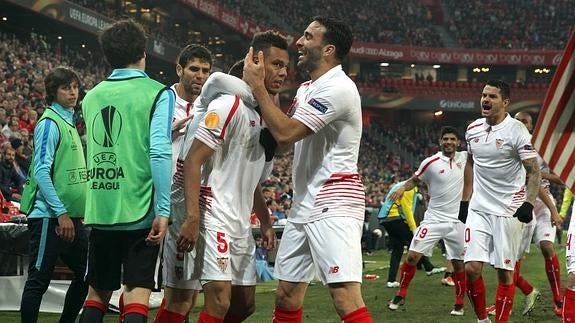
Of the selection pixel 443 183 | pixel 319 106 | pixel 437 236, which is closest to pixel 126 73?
pixel 319 106

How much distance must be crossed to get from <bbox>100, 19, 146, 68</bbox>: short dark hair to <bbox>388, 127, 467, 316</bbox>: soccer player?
19.5ft

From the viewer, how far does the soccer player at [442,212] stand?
10914mm

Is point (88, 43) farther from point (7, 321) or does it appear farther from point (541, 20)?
point (541, 20)

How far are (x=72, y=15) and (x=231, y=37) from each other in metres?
19.4

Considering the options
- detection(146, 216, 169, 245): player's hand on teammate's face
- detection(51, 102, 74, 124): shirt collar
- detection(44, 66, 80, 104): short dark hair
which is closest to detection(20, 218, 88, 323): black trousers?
detection(51, 102, 74, 124): shirt collar

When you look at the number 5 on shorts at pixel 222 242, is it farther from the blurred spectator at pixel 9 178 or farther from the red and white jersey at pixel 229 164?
the blurred spectator at pixel 9 178

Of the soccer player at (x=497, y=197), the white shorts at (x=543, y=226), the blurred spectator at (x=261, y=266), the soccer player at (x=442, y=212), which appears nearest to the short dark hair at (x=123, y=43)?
the soccer player at (x=497, y=197)

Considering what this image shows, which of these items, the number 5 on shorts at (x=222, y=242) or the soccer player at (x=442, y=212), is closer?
the number 5 on shorts at (x=222, y=242)

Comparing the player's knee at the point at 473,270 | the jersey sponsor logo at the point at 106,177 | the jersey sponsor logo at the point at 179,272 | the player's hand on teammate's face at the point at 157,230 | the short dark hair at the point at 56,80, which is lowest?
the player's knee at the point at 473,270

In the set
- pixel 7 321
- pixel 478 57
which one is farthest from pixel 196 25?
pixel 7 321

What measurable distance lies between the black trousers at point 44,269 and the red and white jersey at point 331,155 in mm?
2191

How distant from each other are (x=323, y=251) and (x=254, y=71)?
3.61 feet

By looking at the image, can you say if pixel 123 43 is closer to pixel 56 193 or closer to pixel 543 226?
pixel 56 193

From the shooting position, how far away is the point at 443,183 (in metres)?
11.9
